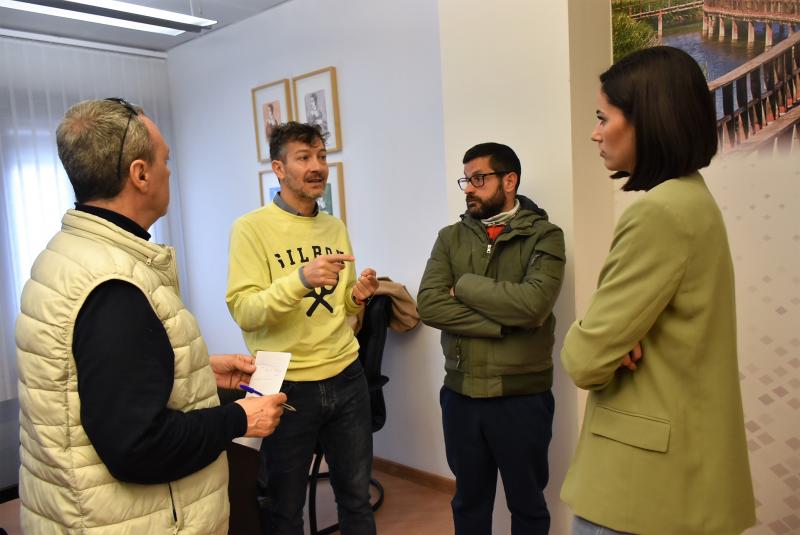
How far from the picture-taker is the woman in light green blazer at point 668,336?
1.10 metres

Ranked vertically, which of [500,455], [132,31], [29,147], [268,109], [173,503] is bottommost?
[500,455]

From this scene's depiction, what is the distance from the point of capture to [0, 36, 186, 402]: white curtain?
13.8ft

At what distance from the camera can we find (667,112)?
1125 millimetres

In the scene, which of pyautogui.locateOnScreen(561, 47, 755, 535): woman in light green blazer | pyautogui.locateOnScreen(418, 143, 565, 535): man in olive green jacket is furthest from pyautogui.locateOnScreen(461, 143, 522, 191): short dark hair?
pyautogui.locateOnScreen(561, 47, 755, 535): woman in light green blazer

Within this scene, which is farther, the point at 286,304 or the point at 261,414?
the point at 286,304

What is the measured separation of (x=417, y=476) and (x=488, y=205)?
191 cm

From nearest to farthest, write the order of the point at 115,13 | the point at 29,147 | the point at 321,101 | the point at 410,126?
1. the point at 115,13
2. the point at 410,126
3. the point at 321,101
4. the point at 29,147

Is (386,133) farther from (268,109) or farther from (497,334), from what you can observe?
(497,334)

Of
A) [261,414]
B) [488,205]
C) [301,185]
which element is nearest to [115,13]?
[301,185]

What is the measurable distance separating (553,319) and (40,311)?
162 cm

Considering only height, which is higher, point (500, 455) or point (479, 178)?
point (479, 178)

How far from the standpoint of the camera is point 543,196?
231 cm

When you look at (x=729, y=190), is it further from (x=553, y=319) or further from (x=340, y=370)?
(x=340, y=370)

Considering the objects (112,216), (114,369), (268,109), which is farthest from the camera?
(268,109)
